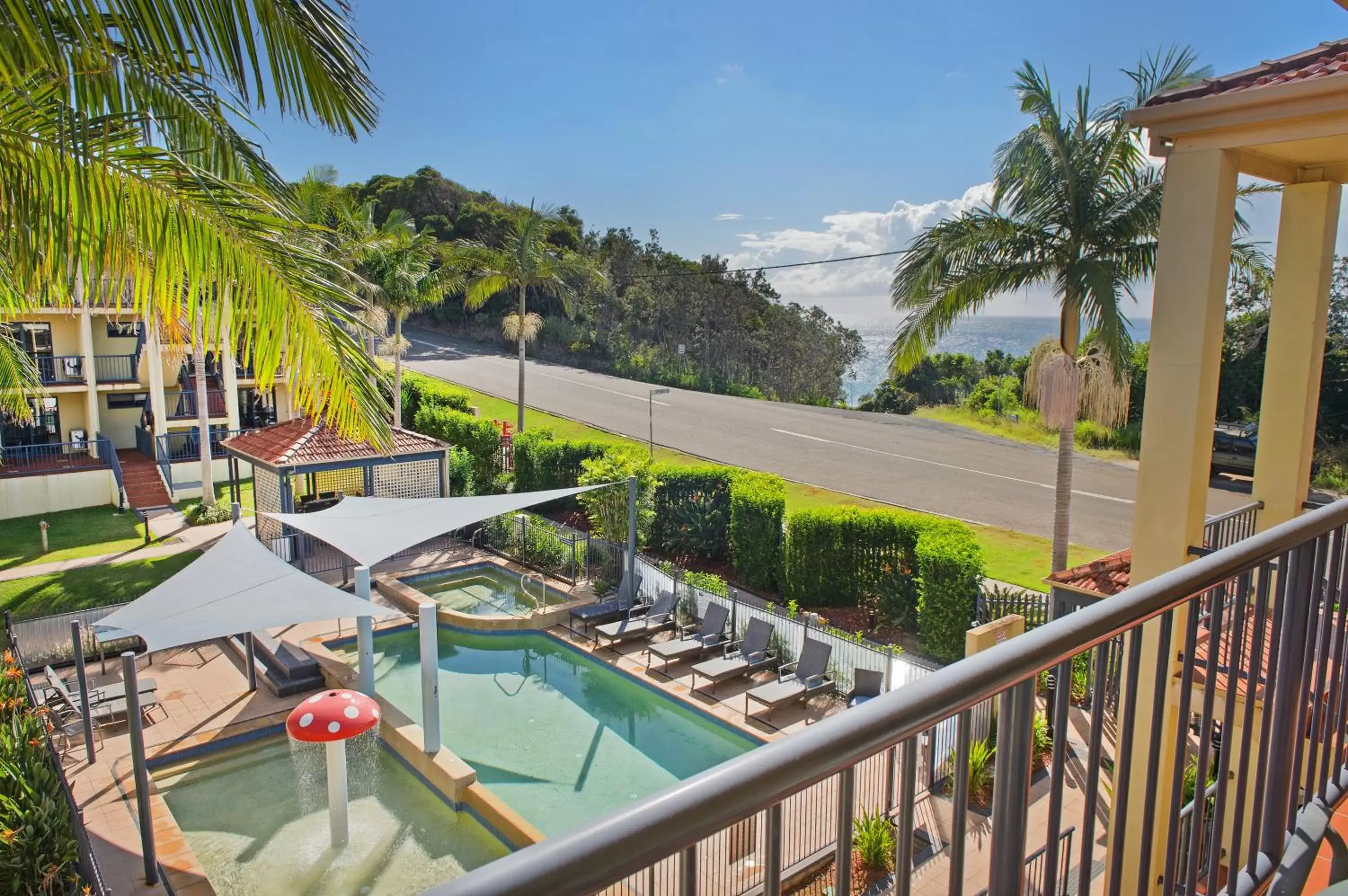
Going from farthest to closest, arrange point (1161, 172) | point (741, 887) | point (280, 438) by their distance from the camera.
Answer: point (280, 438)
point (1161, 172)
point (741, 887)

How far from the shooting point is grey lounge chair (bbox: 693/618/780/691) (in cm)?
1331

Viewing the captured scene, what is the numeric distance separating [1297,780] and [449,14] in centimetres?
2806

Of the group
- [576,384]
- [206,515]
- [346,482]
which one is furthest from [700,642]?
[576,384]

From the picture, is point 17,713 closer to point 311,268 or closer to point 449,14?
point 311,268

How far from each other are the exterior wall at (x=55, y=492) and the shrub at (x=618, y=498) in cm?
1615

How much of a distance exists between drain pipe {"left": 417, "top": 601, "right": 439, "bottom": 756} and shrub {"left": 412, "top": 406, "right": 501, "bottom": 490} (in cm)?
1332

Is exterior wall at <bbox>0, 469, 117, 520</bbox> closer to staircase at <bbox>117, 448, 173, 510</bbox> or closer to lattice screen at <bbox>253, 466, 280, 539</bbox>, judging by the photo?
staircase at <bbox>117, 448, 173, 510</bbox>

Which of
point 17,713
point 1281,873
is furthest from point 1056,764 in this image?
point 17,713

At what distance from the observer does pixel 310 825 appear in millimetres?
10312

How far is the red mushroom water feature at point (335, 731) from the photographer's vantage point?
9.67 metres

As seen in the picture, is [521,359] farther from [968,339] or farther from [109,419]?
[968,339]

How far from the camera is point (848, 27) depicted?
29.2 metres

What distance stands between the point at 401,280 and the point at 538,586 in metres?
15.1

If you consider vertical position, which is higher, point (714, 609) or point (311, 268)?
point (311, 268)
